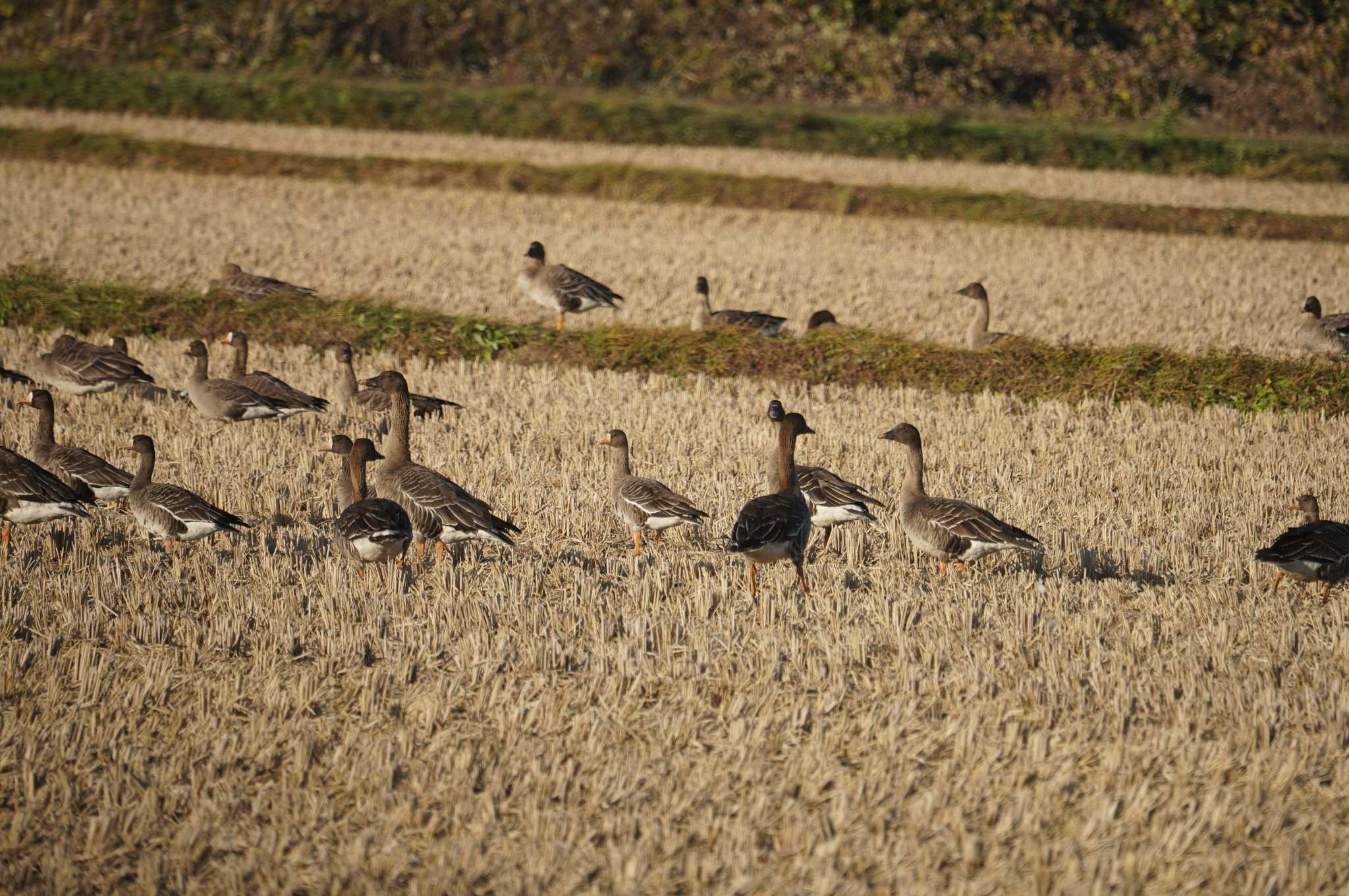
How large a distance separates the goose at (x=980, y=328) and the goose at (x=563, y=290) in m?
4.74

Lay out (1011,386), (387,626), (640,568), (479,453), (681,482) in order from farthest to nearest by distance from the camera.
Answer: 1. (1011,386)
2. (479,453)
3. (681,482)
4. (640,568)
5. (387,626)

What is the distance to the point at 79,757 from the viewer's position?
6.26m

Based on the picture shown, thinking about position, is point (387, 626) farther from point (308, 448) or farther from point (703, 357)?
point (703, 357)

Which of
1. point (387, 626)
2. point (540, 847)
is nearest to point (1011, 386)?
point (387, 626)

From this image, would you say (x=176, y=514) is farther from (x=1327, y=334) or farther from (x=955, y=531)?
(x=1327, y=334)

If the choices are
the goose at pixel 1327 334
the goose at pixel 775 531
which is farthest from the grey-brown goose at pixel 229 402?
the goose at pixel 1327 334

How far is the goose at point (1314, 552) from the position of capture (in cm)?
852

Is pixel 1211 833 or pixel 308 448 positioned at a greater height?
pixel 1211 833

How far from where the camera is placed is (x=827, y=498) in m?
9.71

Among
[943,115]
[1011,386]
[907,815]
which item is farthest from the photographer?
[943,115]

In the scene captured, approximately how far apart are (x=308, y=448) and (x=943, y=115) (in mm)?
37251

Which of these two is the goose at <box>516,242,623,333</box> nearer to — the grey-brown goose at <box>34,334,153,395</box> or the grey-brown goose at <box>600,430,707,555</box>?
the grey-brown goose at <box>34,334,153,395</box>

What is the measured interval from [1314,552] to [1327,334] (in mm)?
8621

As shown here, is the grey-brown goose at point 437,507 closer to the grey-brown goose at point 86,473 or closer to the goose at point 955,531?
the grey-brown goose at point 86,473
